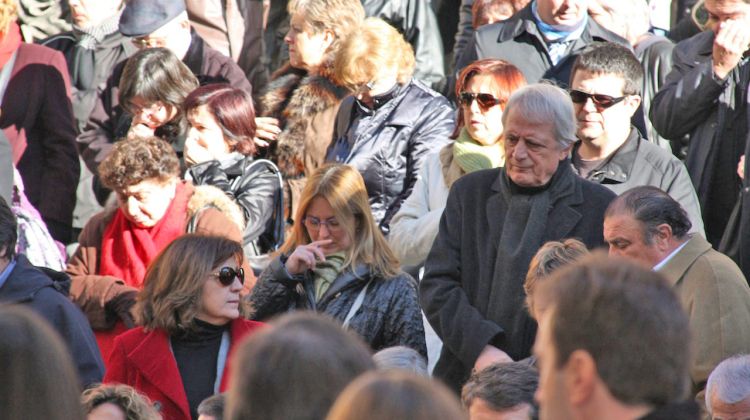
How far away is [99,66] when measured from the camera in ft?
29.9

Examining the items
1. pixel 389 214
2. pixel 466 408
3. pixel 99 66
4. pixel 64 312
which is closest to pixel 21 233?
pixel 64 312

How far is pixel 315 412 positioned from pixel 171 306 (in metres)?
3.04

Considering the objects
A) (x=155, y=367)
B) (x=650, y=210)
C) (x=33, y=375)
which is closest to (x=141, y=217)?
(x=155, y=367)

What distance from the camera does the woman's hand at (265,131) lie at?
8039 mm

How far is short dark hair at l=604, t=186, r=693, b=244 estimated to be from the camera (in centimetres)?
533

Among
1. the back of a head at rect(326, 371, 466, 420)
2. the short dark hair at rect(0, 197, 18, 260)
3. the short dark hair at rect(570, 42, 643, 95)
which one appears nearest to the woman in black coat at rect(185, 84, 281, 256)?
the short dark hair at rect(0, 197, 18, 260)

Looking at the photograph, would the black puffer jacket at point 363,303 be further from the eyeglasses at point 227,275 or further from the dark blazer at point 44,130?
the dark blazer at point 44,130

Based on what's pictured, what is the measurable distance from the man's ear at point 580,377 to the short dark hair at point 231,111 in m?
4.97

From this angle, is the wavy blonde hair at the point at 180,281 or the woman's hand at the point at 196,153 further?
the woman's hand at the point at 196,153

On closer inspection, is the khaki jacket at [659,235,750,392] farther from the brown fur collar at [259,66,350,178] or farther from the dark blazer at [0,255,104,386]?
the brown fur collar at [259,66,350,178]

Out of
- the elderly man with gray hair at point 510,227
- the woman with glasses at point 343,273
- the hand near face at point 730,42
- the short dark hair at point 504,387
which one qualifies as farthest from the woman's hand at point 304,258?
the hand near face at point 730,42

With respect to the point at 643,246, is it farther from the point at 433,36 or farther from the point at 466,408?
the point at 433,36

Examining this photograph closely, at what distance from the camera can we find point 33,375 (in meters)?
2.78

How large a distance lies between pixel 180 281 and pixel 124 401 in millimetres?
1072
